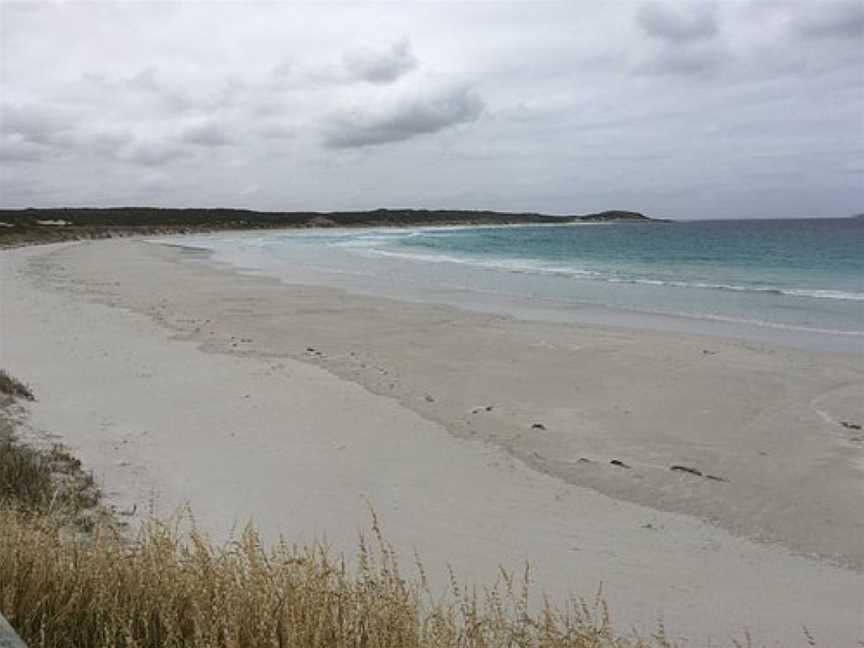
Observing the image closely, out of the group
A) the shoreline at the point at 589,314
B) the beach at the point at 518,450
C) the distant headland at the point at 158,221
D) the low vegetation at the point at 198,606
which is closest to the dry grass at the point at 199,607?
the low vegetation at the point at 198,606

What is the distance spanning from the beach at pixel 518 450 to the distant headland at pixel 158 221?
45.0 metres

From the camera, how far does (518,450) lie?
7871 millimetres

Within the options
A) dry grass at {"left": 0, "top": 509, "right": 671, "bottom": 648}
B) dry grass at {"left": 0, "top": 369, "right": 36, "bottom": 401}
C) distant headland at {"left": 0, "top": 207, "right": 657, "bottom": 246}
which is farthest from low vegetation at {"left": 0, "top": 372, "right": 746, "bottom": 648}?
distant headland at {"left": 0, "top": 207, "right": 657, "bottom": 246}

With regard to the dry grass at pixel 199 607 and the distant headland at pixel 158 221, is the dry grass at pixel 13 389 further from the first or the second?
the distant headland at pixel 158 221

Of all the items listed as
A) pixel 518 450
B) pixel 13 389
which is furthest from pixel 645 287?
pixel 13 389

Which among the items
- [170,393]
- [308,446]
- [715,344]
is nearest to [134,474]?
[308,446]

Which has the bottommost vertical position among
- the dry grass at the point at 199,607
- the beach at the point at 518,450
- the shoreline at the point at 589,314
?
the beach at the point at 518,450

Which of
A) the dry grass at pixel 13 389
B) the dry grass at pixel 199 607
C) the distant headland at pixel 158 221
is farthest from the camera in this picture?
the distant headland at pixel 158 221

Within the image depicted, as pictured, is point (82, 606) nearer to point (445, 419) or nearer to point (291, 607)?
point (291, 607)

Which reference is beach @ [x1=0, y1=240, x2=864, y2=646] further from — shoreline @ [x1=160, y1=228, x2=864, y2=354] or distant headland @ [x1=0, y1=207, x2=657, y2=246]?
distant headland @ [x1=0, y1=207, x2=657, y2=246]

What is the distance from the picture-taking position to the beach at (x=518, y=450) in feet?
17.1

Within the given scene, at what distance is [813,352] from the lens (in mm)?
14383

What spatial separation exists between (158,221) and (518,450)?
10910cm

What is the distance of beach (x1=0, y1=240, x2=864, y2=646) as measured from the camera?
5.23 metres
